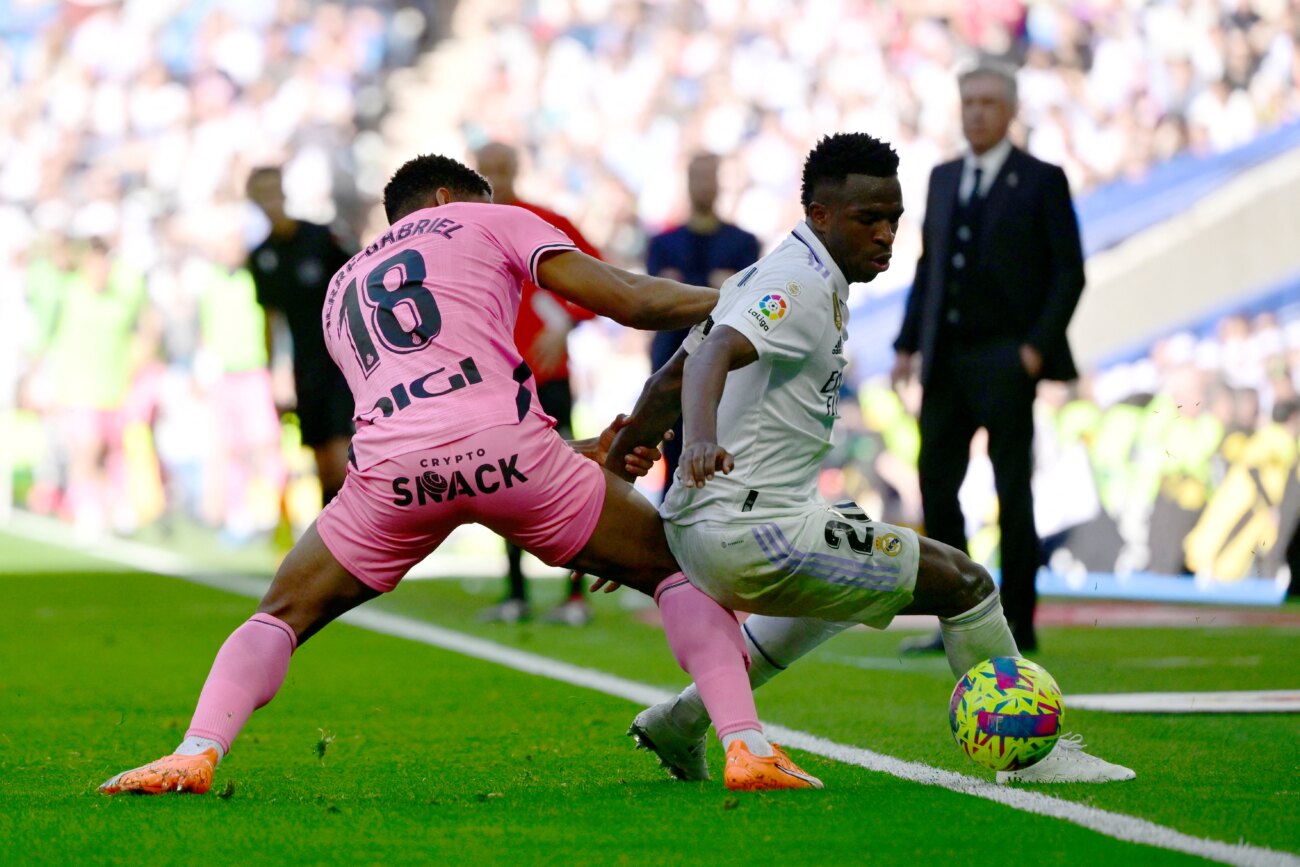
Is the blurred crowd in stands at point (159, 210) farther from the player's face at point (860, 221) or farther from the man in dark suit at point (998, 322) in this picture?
the player's face at point (860, 221)

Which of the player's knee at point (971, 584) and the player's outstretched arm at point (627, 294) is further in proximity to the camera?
the player's knee at point (971, 584)

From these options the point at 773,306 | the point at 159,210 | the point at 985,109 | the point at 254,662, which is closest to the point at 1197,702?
the point at 773,306

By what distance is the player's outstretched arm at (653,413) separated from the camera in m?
4.89

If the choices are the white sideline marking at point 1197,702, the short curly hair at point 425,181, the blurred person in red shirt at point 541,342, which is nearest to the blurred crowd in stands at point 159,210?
the blurred person in red shirt at point 541,342

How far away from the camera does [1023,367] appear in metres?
8.29

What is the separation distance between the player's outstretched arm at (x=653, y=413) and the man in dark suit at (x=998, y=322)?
12.0 feet

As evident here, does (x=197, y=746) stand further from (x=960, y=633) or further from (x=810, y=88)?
(x=810, y=88)

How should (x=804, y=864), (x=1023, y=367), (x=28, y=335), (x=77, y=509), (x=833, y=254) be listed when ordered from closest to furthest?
(x=804, y=864)
(x=833, y=254)
(x=1023, y=367)
(x=77, y=509)
(x=28, y=335)

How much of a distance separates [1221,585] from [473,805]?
808cm

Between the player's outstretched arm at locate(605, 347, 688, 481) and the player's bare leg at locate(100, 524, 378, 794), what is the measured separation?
719 millimetres

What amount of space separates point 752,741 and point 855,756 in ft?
2.67

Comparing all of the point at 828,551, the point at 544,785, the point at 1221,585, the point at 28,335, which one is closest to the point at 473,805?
the point at 544,785

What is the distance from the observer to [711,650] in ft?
15.5

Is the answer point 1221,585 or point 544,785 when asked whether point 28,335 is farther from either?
point 544,785
